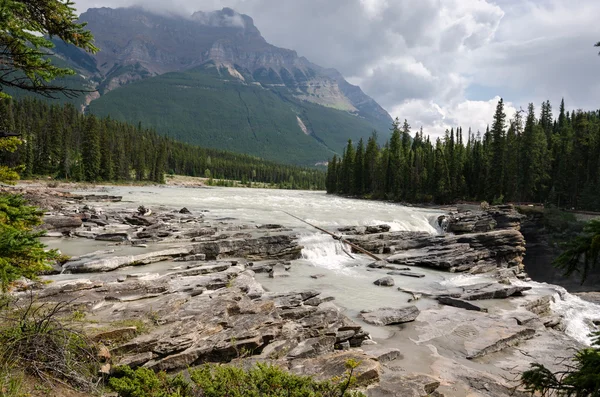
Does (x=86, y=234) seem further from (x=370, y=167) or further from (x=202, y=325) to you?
(x=370, y=167)

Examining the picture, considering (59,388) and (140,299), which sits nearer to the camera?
(59,388)

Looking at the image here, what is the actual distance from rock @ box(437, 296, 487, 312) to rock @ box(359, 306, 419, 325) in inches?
131

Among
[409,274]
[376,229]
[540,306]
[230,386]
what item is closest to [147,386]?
[230,386]

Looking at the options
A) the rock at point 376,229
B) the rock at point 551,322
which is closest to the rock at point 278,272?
the rock at point 551,322

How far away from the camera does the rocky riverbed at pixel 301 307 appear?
8320mm

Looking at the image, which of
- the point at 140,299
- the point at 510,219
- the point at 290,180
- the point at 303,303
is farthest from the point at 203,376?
the point at 290,180

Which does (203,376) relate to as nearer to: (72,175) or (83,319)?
(83,319)

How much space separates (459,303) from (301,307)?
901cm

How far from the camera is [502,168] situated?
71375 millimetres

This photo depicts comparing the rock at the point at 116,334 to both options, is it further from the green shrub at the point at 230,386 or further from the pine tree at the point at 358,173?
the pine tree at the point at 358,173

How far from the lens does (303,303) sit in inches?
551

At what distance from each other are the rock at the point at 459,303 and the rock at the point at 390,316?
332cm

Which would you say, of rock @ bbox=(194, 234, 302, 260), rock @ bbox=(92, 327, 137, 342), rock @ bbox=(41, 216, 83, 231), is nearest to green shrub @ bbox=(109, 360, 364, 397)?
rock @ bbox=(92, 327, 137, 342)

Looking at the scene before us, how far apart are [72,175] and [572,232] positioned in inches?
4014
